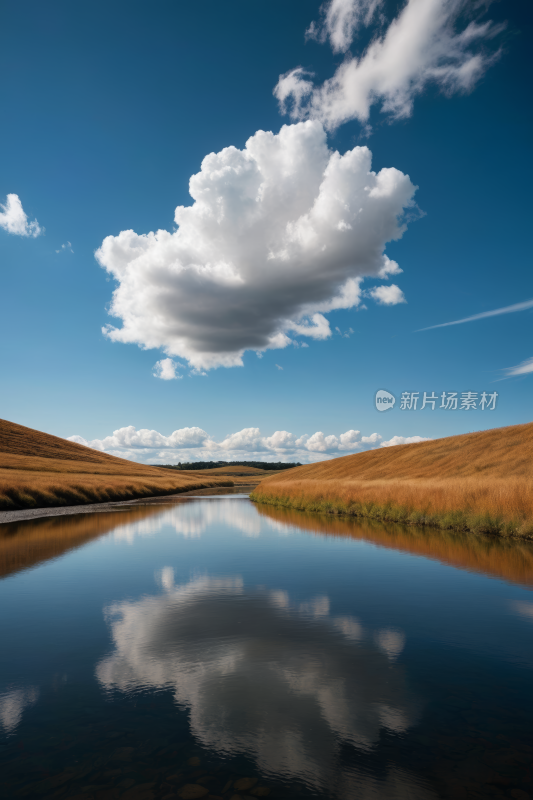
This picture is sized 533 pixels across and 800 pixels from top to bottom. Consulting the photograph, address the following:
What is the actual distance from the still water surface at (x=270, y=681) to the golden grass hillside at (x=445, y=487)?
21.8 ft

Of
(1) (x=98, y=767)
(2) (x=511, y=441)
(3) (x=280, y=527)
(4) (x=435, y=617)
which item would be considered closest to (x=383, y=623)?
(4) (x=435, y=617)

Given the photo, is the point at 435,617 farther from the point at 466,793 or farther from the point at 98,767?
the point at 98,767

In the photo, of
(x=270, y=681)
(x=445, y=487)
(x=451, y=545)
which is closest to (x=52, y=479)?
(x=445, y=487)

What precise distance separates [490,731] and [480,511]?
1864cm

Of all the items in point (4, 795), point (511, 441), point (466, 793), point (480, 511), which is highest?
point (511, 441)

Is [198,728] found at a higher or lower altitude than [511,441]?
lower

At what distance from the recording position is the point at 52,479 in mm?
53719

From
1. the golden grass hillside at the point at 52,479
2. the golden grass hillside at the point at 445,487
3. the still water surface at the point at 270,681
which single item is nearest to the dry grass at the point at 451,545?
the still water surface at the point at 270,681

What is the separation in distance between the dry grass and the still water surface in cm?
22

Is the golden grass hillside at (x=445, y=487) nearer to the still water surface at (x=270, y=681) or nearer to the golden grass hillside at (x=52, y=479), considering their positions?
the still water surface at (x=270, y=681)

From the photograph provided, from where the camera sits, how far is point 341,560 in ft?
57.2

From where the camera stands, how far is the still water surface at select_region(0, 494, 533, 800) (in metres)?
5.00

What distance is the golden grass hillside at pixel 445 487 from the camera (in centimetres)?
2214

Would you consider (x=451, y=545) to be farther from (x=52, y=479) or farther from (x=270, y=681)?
(x=52, y=479)
